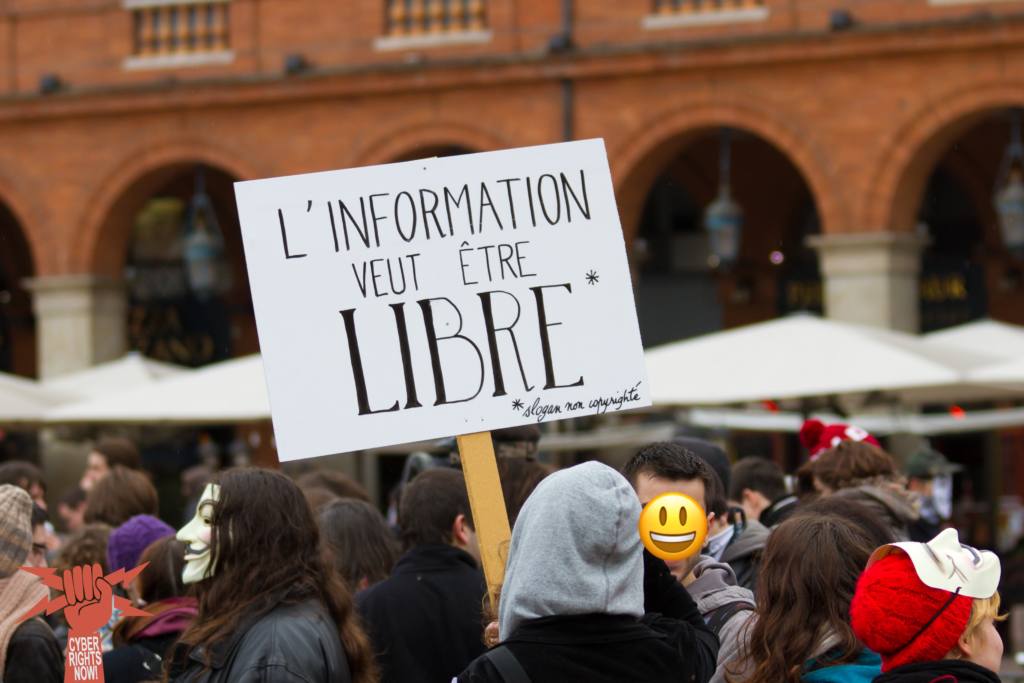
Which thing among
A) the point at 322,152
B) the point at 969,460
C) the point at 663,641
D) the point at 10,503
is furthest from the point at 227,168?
the point at 663,641

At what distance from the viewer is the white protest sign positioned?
4547 millimetres

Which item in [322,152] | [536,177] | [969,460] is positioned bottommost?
[969,460]

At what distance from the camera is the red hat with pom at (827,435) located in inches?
288

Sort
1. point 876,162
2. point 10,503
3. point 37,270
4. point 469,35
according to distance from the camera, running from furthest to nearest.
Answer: point 37,270 < point 469,35 < point 876,162 < point 10,503

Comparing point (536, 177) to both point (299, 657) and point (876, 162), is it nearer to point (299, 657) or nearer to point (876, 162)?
point (299, 657)

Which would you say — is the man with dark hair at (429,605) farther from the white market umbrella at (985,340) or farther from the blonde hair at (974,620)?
the white market umbrella at (985,340)

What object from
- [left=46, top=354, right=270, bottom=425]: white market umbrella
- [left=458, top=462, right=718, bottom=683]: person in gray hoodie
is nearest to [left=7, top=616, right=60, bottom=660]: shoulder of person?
[left=458, top=462, right=718, bottom=683]: person in gray hoodie

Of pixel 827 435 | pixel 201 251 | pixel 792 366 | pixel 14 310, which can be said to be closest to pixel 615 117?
pixel 201 251

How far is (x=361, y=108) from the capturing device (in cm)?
1931

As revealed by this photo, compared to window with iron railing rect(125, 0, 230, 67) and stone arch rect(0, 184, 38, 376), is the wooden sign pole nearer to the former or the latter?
window with iron railing rect(125, 0, 230, 67)

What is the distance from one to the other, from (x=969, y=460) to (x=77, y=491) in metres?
11.8

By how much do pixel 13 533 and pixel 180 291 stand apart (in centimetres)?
1912

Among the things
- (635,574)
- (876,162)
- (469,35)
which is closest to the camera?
(635,574)

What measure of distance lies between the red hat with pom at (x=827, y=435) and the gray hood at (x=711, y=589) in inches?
94.2
